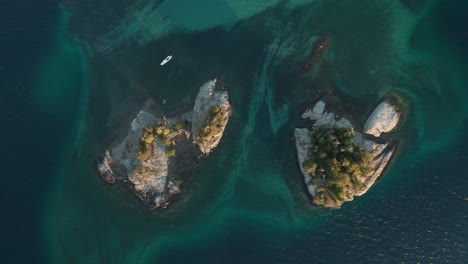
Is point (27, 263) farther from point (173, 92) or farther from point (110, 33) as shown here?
point (110, 33)

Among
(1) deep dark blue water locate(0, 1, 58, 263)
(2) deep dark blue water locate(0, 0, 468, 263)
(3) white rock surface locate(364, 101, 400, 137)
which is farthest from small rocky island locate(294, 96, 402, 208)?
(1) deep dark blue water locate(0, 1, 58, 263)

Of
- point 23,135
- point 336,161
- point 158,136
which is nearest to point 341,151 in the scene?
point 336,161

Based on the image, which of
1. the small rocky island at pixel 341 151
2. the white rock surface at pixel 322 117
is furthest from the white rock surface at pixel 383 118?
the white rock surface at pixel 322 117

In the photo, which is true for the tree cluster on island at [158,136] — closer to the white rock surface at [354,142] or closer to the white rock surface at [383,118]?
the white rock surface at [354,142]

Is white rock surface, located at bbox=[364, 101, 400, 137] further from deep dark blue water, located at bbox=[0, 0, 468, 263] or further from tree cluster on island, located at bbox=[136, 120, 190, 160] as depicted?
tree cluster on island, located at bbox=[136, 120, 190, 160]

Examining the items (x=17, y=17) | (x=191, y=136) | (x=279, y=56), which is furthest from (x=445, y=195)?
(x=17, y=17)

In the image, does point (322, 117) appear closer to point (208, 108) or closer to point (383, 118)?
point (383, 118)

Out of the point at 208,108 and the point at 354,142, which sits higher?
the point at 208,108
